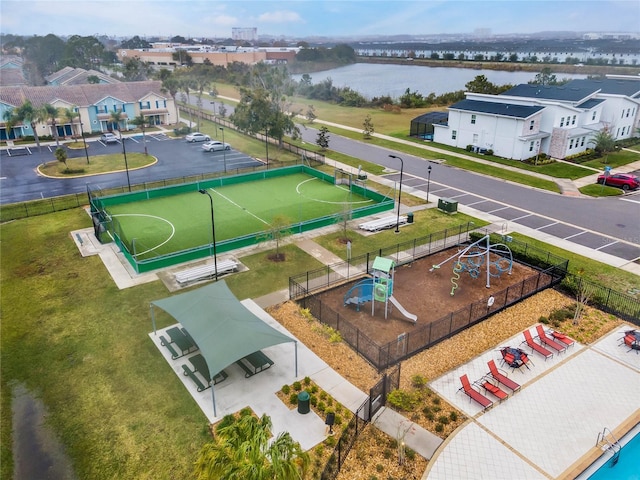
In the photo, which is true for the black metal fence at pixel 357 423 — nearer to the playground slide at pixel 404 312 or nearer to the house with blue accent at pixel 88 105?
the playground slide at pixel 404 312

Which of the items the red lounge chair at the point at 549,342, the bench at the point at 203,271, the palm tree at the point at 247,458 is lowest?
the red lounge chair at the point at 549,342

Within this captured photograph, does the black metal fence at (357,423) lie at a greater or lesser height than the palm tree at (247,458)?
lesser

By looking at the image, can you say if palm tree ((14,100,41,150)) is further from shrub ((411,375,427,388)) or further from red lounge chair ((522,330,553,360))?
red lounge chair ((522,330,553,360))

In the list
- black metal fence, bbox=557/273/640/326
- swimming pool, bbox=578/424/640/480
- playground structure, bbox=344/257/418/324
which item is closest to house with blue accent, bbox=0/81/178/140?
playground structure, bbox=344/257/418/324

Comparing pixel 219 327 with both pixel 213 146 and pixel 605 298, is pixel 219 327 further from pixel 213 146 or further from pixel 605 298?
pixel 213 146

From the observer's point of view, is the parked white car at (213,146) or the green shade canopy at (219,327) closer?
the green shade canopy at (219,327)

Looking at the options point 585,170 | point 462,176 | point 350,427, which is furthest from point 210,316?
point 585,170

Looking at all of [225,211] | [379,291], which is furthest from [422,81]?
[379,291]

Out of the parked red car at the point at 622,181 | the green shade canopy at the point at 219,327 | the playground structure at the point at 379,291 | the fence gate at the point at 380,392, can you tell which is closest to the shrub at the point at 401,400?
the fence gate at the point at 380,392
